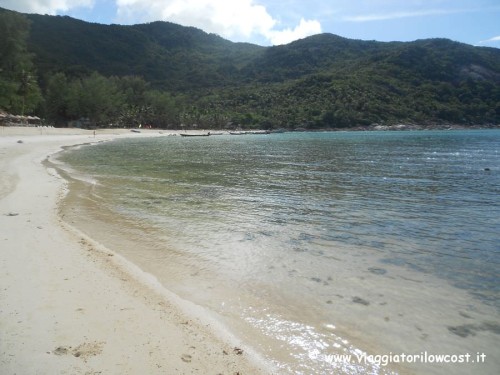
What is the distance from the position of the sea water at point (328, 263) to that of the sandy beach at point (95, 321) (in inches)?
18.9

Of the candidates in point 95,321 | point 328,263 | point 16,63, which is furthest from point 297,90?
point 95,321

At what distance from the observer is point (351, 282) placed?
662cm

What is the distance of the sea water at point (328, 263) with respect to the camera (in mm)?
4691

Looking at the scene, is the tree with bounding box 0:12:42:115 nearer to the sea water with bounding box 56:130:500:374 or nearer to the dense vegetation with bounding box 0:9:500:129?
the dense vegetation with bounding box 0:9:500:129

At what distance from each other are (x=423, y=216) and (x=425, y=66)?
179143 mm

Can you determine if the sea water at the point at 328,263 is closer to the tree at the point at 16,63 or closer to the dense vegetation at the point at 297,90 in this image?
the tree at the point at 16,63

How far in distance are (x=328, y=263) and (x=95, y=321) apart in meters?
4.72

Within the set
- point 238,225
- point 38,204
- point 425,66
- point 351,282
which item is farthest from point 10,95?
point 425,66

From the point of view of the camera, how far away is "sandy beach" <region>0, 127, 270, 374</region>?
388 centimetres

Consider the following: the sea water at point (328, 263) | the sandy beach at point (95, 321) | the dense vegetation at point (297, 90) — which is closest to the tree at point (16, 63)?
the dense vegetation at point (297, 90)

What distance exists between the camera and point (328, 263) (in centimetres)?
756

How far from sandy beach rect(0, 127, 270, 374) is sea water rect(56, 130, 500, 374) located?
18.9 inches

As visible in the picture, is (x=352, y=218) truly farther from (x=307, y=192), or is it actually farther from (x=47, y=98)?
(x=47, y=98)

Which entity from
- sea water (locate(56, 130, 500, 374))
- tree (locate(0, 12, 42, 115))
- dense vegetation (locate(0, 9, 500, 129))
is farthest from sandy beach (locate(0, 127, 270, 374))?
dense vegetation (locate(0, 9, 500, 129))
